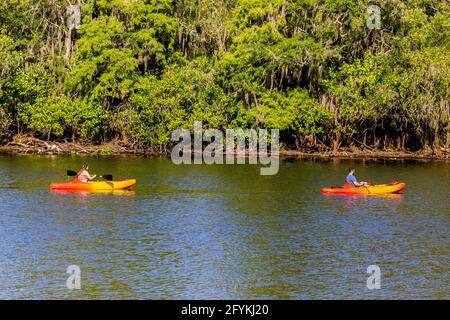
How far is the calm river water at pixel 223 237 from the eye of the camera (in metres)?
30.2

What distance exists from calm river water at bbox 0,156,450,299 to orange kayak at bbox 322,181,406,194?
76 centimetres

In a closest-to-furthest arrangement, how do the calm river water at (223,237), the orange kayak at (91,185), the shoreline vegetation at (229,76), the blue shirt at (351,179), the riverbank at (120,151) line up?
the calm river water at (223,237), the blue shirt at (351,179), the orange kayak at (91,185), the shoreline vegetation at (229,76), the riverbank at (120,151)

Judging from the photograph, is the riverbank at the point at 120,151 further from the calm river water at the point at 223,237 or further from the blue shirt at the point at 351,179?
the blue shirt at the point at 351,179

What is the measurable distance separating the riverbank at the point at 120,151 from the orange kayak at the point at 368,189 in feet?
67.5

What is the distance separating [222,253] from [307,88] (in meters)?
40.5

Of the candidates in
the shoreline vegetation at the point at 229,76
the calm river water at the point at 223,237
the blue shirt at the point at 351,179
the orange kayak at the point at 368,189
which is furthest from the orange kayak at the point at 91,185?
the shoreline vegetation at the point at 229,76

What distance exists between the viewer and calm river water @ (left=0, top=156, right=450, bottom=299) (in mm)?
30203

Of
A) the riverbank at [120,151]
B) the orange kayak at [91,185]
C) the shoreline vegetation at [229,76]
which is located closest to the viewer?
the orange kayak at [91,185]

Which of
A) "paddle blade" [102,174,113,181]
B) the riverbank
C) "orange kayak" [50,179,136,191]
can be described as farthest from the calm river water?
the riverbank

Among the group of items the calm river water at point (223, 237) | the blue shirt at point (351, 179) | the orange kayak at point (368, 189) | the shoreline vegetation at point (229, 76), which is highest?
the shoreline vegetation at point (229, 76)

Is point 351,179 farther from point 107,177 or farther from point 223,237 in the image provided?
point 223,237

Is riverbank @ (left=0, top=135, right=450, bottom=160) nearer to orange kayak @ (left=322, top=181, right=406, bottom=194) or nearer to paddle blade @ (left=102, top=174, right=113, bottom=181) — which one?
orange kayak @ (left=322, top=181, right=406, bottom=194)

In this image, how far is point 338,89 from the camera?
70.6 metres
